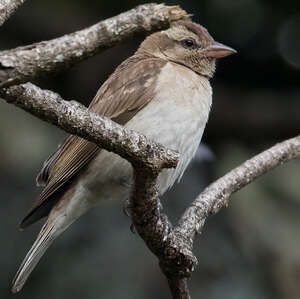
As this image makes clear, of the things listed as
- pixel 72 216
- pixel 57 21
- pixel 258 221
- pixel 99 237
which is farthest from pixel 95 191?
pixel 57 21

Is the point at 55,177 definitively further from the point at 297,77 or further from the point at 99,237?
the point at 297,77

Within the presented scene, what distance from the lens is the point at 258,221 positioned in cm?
566

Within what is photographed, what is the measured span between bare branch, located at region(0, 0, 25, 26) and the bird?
5.83 ft

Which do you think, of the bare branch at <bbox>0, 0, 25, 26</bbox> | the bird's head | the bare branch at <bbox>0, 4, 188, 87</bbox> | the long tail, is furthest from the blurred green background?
the bare branch at <bbox>0, 4, 188, 87</bbox>

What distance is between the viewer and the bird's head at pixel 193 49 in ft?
16.6

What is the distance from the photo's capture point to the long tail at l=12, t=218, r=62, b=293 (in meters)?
4.27

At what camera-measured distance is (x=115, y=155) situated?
14.3 feet

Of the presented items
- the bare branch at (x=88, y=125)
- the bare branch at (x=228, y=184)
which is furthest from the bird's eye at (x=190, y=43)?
the bare branch at (x=88, y=125)

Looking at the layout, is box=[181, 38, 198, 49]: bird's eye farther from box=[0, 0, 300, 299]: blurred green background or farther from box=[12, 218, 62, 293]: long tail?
box=[12, 218, 62, 293]: long tail

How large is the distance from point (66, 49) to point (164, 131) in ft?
6.68

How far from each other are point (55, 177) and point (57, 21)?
281cm

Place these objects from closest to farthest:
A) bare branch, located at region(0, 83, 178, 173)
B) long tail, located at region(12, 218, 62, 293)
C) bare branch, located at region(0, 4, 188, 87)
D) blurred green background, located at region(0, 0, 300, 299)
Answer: bare branch, located at region(0, 4, 188, 87) < bare branch, located at region(0, 83, 178, 173) < long tail, located at region(12, 218, 62, 293) < blurred green background, located at region(0, 0, 300, 299)

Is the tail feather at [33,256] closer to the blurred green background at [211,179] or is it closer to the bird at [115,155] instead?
the bird at [115,155]

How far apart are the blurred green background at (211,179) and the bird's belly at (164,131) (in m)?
0.87
